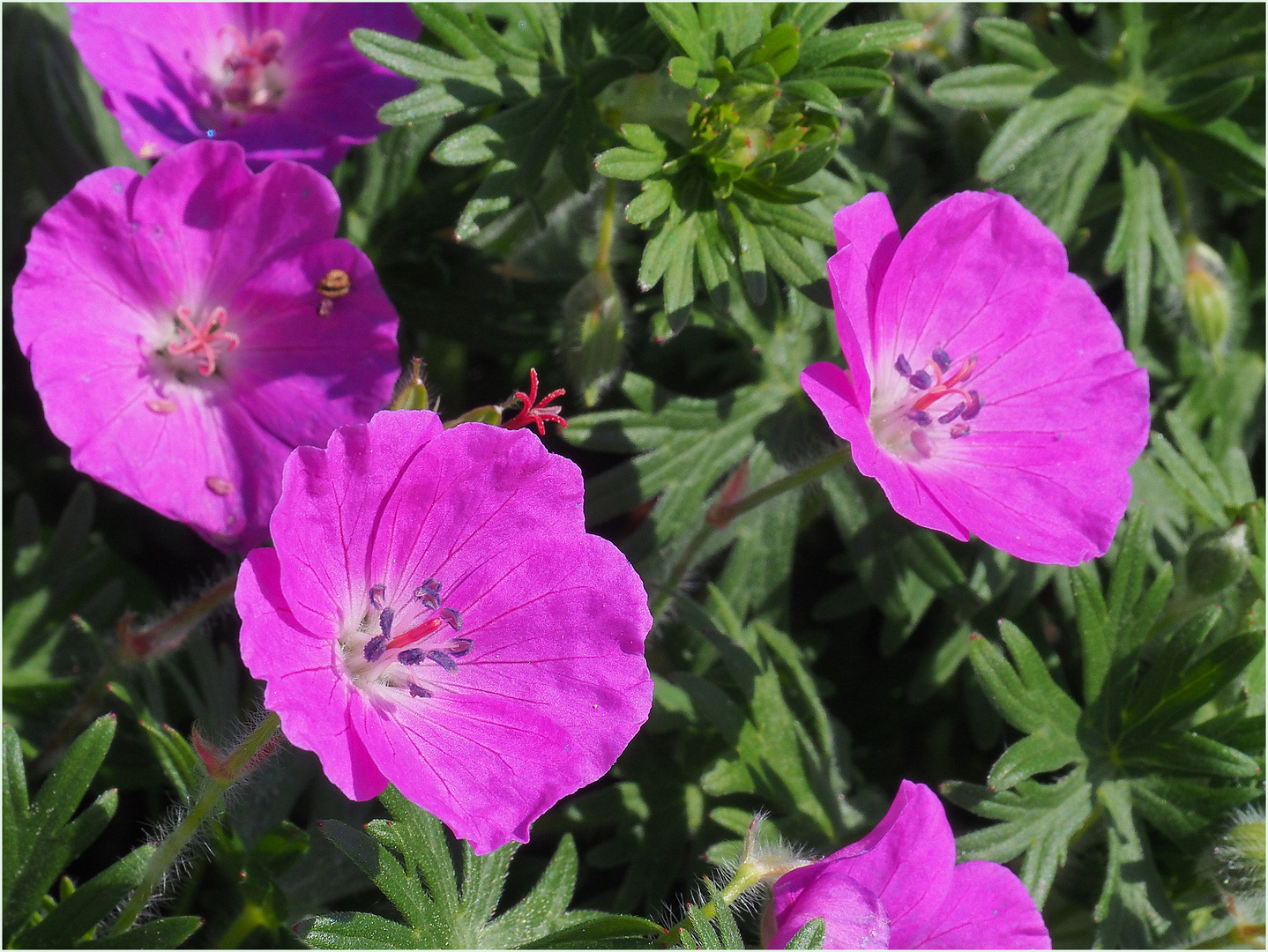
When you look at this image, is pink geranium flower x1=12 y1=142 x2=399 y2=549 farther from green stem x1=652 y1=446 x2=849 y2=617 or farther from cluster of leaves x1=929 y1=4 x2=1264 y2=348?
cluster of leaves x1=929 y1=4 x2=1264 y2=348

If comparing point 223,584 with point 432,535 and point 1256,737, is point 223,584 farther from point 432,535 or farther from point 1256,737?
point 1256,737

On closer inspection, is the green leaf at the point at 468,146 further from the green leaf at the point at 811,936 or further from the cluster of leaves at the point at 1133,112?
the green leaf at the point at 811,936

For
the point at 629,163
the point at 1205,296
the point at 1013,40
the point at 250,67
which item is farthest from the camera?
the point at 1205,296

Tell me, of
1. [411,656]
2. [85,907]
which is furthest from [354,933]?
[85,907]

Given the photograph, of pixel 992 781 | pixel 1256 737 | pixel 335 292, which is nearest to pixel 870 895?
pixel 992 781

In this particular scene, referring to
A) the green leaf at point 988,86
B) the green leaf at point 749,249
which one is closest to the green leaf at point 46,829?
the green leaf at point 749,249

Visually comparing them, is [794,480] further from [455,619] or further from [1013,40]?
[1013,40]
